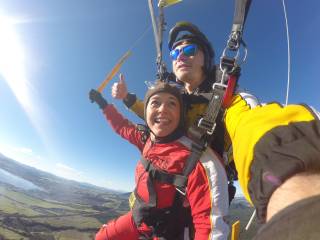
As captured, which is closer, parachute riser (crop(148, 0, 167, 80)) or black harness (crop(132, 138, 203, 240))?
black harness (crop(132, 138, 203, 240))

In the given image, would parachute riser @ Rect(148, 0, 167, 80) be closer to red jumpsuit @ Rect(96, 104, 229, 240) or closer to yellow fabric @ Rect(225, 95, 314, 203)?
red jumpsuit @ Rect(96, 104, 229, 240)

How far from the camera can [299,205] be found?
1.61 feet

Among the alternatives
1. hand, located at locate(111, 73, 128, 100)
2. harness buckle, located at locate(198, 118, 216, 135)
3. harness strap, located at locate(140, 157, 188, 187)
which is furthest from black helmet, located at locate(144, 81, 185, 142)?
hand, located at locate(111, 73, 128, 100)

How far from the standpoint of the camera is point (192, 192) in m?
1.78

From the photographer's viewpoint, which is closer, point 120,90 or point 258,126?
point 258,126

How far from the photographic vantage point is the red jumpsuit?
1624 mm

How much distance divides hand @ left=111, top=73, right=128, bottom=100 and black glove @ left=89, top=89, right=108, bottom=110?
36cm

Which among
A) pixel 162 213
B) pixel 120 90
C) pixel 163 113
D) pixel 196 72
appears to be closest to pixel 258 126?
pixel 163 113

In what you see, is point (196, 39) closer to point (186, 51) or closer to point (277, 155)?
point (186, 51)

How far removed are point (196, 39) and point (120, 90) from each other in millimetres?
1141

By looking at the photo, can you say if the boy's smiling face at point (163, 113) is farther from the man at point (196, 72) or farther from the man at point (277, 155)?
the man at point (277, 155)

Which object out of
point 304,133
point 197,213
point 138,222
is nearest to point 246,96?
point 304,133

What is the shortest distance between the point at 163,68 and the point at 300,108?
98.4 inches

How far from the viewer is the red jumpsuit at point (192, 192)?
162 centimetres
